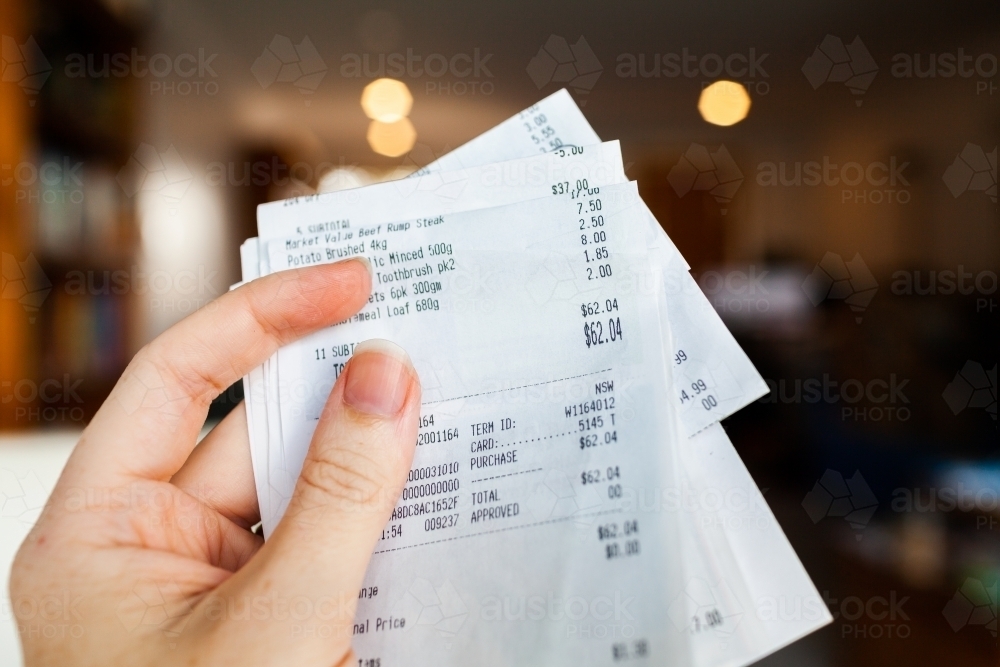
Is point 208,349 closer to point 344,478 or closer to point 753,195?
point 344,478

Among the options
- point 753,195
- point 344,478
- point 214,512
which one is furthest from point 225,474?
point 753,195

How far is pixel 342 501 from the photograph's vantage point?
0.32m

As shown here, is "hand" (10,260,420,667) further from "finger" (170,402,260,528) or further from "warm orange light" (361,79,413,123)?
"warm orange light" (361,79,413,123)

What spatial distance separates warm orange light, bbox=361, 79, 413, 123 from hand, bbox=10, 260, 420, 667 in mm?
383

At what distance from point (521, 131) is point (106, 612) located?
423 millimetres

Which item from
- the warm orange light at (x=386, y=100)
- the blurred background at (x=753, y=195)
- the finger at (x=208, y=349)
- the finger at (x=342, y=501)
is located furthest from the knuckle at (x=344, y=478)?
the warm orange light at (x=386, y=100)

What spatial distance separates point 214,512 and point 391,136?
0.49 metres

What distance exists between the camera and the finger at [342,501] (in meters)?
0.30

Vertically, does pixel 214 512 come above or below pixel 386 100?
below

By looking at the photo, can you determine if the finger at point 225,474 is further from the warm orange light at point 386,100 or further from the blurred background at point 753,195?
the warm orange light at point 386,100

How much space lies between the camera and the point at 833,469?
60cm

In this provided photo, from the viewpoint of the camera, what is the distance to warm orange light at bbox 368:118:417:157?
27.5 inches

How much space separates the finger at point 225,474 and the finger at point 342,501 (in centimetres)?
12

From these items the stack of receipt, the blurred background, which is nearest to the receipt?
the stack of receipt
